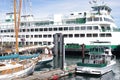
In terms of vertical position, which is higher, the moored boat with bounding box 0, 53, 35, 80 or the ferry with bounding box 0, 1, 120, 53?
the ferry with bounding box 0, 1, 120, 53

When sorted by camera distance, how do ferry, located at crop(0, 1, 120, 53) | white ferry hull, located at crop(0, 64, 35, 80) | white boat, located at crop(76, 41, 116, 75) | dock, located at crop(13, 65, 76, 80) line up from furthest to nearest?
ferry, located at crop(0, 1, 120, 53)
white boat, located at crop(76, 41, 116, 75)
dock, located at crop(13, 65, 76, 80)
white ferry hull, located at crop(0, 64, 35, 80)

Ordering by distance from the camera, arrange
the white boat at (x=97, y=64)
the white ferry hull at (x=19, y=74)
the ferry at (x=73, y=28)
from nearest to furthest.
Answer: the white ferry hull at (x=19, y=74), the white boat at (x=97, y=64), the ferry at (x=73, y=28)

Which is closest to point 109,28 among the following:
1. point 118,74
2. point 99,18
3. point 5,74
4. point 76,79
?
point 99,18

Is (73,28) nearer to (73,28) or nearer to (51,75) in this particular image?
(73,28)

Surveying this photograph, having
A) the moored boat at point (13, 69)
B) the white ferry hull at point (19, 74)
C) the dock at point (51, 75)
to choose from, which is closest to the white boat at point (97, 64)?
the dock at point (51, 75)

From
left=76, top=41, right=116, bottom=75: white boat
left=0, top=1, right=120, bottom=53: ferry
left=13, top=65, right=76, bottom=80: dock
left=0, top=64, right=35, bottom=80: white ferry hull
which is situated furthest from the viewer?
left=0, top=1, right=120, bottom=53: ferry

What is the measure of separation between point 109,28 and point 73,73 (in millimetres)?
32372

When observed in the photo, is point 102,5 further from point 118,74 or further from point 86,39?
point 118,74

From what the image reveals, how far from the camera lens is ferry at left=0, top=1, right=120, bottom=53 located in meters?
66.6

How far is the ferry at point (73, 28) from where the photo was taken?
66562 mm

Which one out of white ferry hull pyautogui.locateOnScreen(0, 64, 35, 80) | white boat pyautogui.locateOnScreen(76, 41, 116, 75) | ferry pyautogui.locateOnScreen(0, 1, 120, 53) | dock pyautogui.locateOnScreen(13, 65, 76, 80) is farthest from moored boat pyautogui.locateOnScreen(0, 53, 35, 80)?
ferry pyautogui.locateOnScreen(0, 1, 120, 53)

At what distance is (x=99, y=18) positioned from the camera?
67.9m

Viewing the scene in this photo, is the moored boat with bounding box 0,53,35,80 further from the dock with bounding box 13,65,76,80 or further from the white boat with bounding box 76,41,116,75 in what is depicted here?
the white boat with bounding box 76,41,116,75

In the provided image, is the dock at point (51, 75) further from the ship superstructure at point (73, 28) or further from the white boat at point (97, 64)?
the ship superstructure at point (73, 28)
